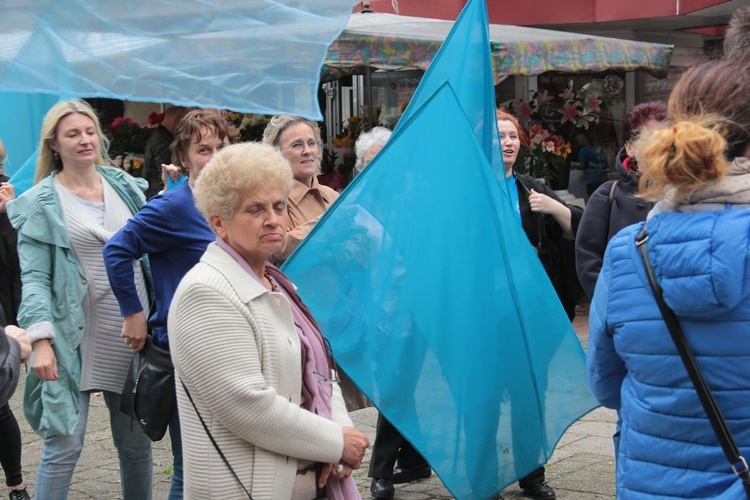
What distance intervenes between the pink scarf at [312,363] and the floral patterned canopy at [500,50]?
5.54 metres

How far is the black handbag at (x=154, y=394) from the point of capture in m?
4.04

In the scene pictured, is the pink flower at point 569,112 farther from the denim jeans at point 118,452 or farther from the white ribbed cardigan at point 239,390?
the white ribbed cardigan at point 239,390

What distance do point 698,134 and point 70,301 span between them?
2922 millimetres

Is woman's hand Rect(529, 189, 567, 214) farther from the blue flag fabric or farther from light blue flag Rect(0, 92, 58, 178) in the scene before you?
light blue flag Rect(0, 92, 58, 178)

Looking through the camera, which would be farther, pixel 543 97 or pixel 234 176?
pixel 543 97

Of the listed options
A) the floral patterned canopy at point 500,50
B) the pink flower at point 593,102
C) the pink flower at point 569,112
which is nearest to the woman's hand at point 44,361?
the floral patterned canopy at point 500,50

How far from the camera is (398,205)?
417 cm

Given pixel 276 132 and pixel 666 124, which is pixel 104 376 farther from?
pixel 666 124

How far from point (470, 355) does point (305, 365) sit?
1.19 metres

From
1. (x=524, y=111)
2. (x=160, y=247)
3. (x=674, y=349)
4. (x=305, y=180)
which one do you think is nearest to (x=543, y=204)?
(x=305, y=180)

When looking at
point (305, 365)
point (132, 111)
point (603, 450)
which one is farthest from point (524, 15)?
point (305, 365)

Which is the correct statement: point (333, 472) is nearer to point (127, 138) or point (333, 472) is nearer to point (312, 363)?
point (312, 363)

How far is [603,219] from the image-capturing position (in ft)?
14.9

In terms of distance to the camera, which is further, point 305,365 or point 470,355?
point 470,355
